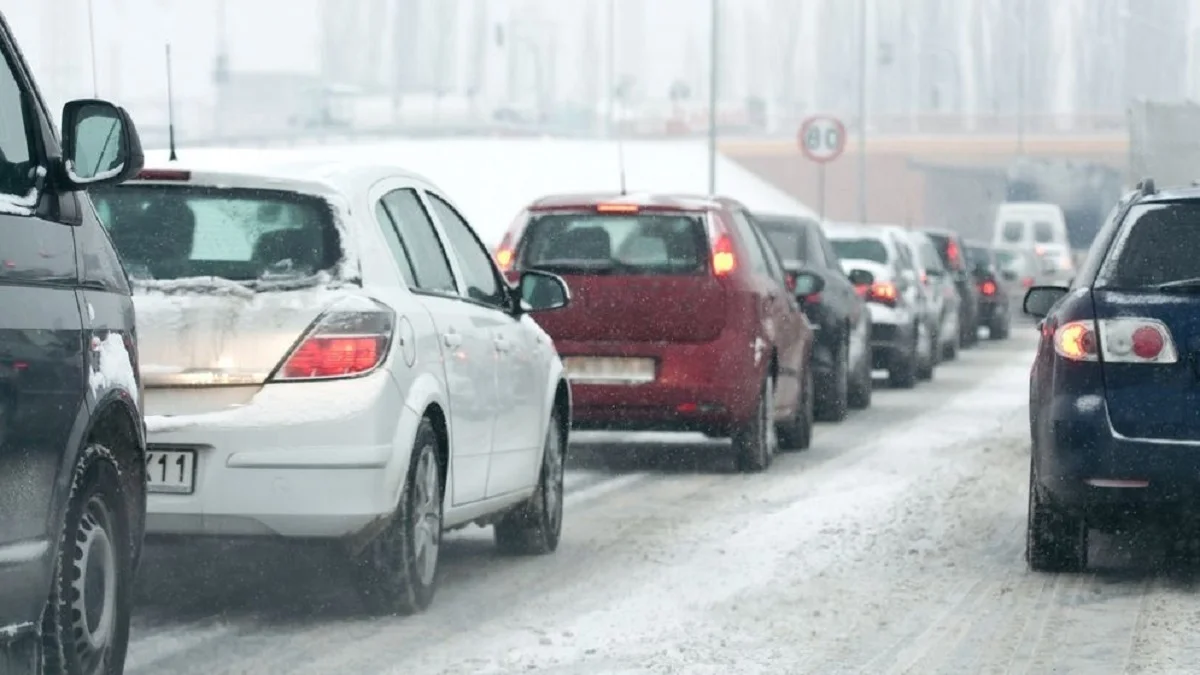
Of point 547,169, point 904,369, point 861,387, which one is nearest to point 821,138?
point 904,369

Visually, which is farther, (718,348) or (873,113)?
(873,113)

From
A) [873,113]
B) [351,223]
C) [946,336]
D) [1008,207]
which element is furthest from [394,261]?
[873,113]

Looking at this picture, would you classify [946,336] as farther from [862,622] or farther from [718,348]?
[862,622]

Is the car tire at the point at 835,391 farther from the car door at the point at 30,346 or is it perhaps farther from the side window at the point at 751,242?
the car door at the point at 30,346

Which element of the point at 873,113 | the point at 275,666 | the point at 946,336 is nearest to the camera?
the point at 275,666

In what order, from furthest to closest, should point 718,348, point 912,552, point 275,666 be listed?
1. point 718,348
2. point 912,552
3. point 275,666

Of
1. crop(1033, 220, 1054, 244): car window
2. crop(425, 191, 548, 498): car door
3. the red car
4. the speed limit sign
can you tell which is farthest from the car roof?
crop(1033, 220, 1054, 244): car window

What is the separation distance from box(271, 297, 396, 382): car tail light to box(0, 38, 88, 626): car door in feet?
7.01

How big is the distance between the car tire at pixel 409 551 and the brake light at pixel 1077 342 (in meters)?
2.27

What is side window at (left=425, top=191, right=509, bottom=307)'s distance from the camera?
976 centimetres

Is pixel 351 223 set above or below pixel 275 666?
above

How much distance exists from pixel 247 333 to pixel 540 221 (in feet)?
22.9

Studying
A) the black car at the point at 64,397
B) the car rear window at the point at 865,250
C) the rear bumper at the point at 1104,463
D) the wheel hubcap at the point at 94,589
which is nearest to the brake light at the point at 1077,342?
the rear bumper at the point at 1104,463

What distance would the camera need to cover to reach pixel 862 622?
849 cm
